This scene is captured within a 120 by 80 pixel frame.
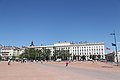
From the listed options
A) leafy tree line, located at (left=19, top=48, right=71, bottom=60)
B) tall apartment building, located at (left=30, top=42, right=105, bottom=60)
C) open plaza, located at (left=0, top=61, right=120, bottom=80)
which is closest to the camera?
open plaza, located at (left=0, top=61, right=120, bottom=80)

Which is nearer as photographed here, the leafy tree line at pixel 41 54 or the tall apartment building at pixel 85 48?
the leafy tree line at pixel 41 54

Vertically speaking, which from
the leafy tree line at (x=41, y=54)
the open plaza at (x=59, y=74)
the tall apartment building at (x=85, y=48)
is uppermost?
the tall apartment building at (x=85, y=48)

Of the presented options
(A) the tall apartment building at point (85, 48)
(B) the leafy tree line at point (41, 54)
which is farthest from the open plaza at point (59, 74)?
(A) the tall apartment building at point (85, 48)

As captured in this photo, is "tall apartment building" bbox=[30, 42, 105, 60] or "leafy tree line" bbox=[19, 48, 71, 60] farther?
"tall apartment building" bbox=[30, 42, 105, 60]

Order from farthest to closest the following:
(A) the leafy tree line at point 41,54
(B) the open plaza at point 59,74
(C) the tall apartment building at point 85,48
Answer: (C) the tall apartment building at point 85,48 → (A) the leafy tree line at point 41,54 → (B) the open plaza at point 59,74

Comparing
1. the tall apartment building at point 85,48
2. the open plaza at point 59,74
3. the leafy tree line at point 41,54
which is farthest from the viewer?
the tall apartment building at point 85,48

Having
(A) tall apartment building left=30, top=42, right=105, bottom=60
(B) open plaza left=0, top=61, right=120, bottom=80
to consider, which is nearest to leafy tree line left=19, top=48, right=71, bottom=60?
(A) tall apartment building left=30, top=42, right=105, bottom=60

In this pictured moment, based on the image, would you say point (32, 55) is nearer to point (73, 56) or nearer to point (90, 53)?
point (73, 56)

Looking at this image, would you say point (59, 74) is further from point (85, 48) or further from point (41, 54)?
point (85, 48)

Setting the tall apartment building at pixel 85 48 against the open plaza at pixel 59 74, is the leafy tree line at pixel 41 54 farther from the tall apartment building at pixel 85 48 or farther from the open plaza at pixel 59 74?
the open plaza at pixel 59 74

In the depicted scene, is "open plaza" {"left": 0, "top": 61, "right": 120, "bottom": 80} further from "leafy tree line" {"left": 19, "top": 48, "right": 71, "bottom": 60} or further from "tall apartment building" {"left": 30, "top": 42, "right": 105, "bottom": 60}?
"tall apartment building" {"left": 30, "top": 42, "right": 105, "bottom": 60}

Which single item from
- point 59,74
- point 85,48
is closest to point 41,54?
point 85,48

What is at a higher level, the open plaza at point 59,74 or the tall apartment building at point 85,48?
the tall apartment building at point 85,48

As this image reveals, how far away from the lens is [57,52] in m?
161
